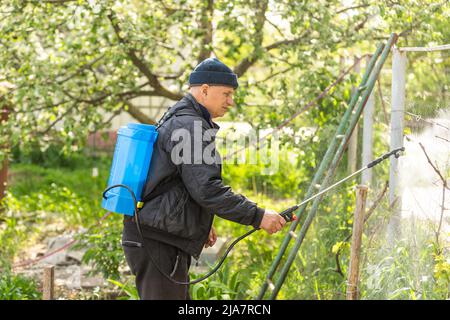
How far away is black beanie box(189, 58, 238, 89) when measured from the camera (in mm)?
4027

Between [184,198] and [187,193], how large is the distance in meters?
0.03

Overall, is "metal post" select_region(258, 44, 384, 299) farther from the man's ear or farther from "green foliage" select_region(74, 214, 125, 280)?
the man's ear

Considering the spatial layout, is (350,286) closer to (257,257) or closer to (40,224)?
(257,257)

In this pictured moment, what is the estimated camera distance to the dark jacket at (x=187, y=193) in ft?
12.4

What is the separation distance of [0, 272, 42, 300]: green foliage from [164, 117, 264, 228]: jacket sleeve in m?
2.43

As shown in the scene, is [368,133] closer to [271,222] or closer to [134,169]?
[271,222]

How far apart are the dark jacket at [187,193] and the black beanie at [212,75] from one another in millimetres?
158

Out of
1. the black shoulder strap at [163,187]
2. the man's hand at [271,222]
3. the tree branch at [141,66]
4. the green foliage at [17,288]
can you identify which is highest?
the tree branch at [141,66]

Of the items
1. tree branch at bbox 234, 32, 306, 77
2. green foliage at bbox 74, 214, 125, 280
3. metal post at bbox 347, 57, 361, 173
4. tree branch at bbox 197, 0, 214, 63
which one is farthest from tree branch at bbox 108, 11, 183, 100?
metal post at bbox 347, 57, 361, 173

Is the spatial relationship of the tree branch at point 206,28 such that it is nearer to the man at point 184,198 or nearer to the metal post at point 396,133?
the metal post at point 396,133

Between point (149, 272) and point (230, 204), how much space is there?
54 cm

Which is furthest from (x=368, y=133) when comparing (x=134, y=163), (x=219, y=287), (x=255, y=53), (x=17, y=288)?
(x=17, y=288)

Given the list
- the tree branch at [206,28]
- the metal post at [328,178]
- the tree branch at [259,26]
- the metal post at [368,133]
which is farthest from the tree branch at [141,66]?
the metal post at [328,178]

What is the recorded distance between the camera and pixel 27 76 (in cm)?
655
